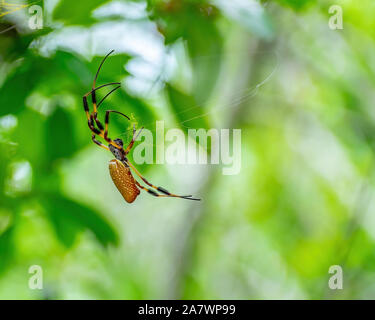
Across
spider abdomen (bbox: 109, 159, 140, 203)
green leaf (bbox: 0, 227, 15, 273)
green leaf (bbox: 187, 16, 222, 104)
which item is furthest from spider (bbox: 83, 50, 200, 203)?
green leaf (bbox: 0, 227, 15, 273)

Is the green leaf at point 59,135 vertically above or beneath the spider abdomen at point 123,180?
above

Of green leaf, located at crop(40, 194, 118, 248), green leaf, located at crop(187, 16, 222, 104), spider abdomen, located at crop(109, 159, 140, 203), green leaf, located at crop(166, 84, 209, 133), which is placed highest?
green leaf, located at crop(187, 16, 222, 104)

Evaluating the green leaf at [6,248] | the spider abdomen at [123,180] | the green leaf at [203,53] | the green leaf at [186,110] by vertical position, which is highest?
the green leaf at [203,53]

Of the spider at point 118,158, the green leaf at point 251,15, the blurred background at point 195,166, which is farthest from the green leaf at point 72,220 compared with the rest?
the green leaf at point 251,15

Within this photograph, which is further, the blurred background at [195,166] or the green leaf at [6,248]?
the green leaf at [6,248]

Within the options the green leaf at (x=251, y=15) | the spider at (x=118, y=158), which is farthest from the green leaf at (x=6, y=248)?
the green leaf at (x=251, y=15)

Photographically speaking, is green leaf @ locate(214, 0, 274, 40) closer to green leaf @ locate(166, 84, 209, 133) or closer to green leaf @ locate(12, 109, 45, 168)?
green leaf @ locate(166, 84, 209, 133)

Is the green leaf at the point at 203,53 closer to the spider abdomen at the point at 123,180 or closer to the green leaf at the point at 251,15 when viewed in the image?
the green leaf at the point at 251,15

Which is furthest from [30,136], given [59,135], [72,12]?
[72,12]
